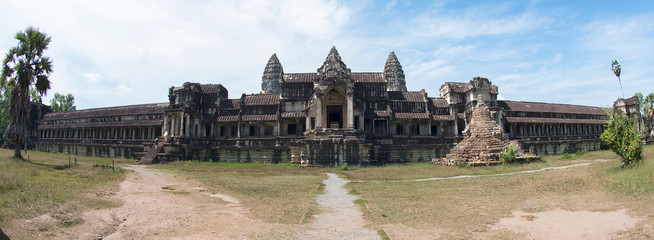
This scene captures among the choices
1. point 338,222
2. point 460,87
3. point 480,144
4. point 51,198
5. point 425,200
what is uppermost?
point 460,87

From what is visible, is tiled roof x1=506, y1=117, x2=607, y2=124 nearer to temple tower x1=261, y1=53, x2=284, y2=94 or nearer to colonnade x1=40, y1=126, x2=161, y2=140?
temple tower x1=261, y1=53, x2=284, y2=94

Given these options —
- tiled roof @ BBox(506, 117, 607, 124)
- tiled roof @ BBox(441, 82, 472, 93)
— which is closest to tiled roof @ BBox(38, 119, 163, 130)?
tiled roof @ BBox(441, 82, 472, 93)

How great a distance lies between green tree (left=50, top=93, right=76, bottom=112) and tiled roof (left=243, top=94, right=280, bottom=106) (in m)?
53.6

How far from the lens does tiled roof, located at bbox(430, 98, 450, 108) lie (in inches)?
1727

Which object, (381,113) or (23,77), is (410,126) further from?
(23,77)

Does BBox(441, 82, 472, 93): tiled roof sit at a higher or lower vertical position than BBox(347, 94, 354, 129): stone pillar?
higher

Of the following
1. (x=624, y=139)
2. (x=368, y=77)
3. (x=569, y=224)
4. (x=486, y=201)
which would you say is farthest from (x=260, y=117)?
(x=569, y=224)

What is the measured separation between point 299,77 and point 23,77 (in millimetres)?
24939

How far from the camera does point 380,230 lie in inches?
381

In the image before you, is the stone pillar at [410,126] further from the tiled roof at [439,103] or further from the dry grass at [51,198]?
the dry grass at [51,198]

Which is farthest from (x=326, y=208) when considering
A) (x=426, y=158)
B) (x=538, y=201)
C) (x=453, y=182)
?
(x=426, y=158)

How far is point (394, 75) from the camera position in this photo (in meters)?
62.2

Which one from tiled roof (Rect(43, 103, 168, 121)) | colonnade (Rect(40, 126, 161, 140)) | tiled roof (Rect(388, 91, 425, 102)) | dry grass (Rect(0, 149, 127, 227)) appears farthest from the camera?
tiled roof (Rect(43, 103, 168, 121))

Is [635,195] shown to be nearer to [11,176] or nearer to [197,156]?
[11,176]
